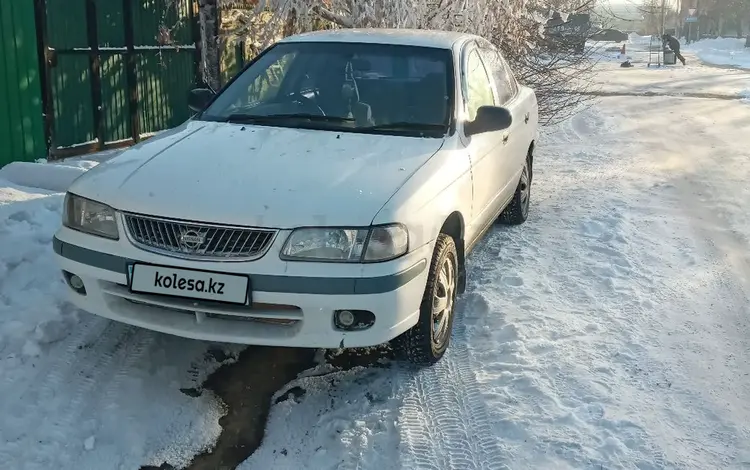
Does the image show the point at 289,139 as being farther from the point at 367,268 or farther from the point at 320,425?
the point at 320,425

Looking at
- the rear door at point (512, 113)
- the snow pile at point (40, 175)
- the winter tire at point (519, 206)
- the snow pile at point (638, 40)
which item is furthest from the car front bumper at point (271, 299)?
the snow pile at point (638, 40)

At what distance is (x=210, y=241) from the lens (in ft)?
10.7

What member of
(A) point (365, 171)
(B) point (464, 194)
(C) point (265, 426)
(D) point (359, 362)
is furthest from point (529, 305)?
(C) point (265, 426)

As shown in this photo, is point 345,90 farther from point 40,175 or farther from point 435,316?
point 40,175

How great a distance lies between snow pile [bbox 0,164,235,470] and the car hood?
0.86m

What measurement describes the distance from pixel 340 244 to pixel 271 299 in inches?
14.7

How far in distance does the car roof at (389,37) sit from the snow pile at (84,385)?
2211mm

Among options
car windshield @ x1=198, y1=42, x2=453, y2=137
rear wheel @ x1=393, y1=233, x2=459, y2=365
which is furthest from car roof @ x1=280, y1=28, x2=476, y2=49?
rear wheel @ x1=393, y1=233, x2=459, y2=365

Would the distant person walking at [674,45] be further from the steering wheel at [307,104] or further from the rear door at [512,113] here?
the steering wheel at [307,104]

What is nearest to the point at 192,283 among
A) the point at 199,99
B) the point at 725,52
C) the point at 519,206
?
→ the point at 199,99

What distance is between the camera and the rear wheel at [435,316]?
378 centimetres

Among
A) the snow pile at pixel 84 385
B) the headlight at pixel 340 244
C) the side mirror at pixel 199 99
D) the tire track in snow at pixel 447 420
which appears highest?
the side mirror at pixel 199 99

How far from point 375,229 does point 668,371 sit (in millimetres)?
1827

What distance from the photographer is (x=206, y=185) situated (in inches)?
136
